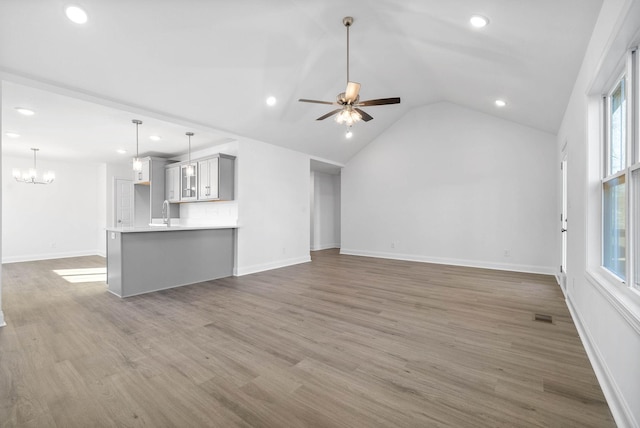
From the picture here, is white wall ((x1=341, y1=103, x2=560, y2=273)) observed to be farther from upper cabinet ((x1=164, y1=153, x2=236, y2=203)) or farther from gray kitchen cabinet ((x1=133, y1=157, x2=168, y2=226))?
gray kitchen cabinet ((x1=133, y1=157, x2=168, y2=226))

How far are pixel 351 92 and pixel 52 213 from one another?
873 centimetres

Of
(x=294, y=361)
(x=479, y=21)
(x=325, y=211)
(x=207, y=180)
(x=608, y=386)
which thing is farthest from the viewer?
(x=325, y=211)

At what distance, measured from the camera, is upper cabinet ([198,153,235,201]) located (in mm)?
5527

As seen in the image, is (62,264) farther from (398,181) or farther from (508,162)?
(508,162)

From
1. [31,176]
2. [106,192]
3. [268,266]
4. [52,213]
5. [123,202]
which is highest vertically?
[31,176]

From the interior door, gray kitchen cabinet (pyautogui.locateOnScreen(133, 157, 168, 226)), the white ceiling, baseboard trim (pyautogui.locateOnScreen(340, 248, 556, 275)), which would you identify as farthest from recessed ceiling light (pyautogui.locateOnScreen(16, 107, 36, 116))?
baseboard trim (pyautogui.locateOnScreen(340, 248, 556, 275))

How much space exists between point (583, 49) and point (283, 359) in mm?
4005

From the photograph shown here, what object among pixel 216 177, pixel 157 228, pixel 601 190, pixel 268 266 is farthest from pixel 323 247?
pixel 601 190

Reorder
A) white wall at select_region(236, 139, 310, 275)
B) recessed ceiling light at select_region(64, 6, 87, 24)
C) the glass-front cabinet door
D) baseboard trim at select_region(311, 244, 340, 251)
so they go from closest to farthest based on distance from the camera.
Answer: recessed ceiling light at select_region(64, 6, 87, 24) < white wall at select_region(236, 139, 310, 275) < the glass-front cabinet door < baseboard trim at select_region(311, 244, 340, 251)

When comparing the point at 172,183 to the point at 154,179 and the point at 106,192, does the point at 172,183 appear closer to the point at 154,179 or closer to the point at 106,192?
the point at 154,179

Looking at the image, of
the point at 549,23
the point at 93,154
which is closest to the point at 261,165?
the point at 93,154

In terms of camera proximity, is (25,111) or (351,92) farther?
(25,111)

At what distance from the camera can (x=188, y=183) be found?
6.23m

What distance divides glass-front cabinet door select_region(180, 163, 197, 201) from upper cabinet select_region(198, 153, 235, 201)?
0.22 m
